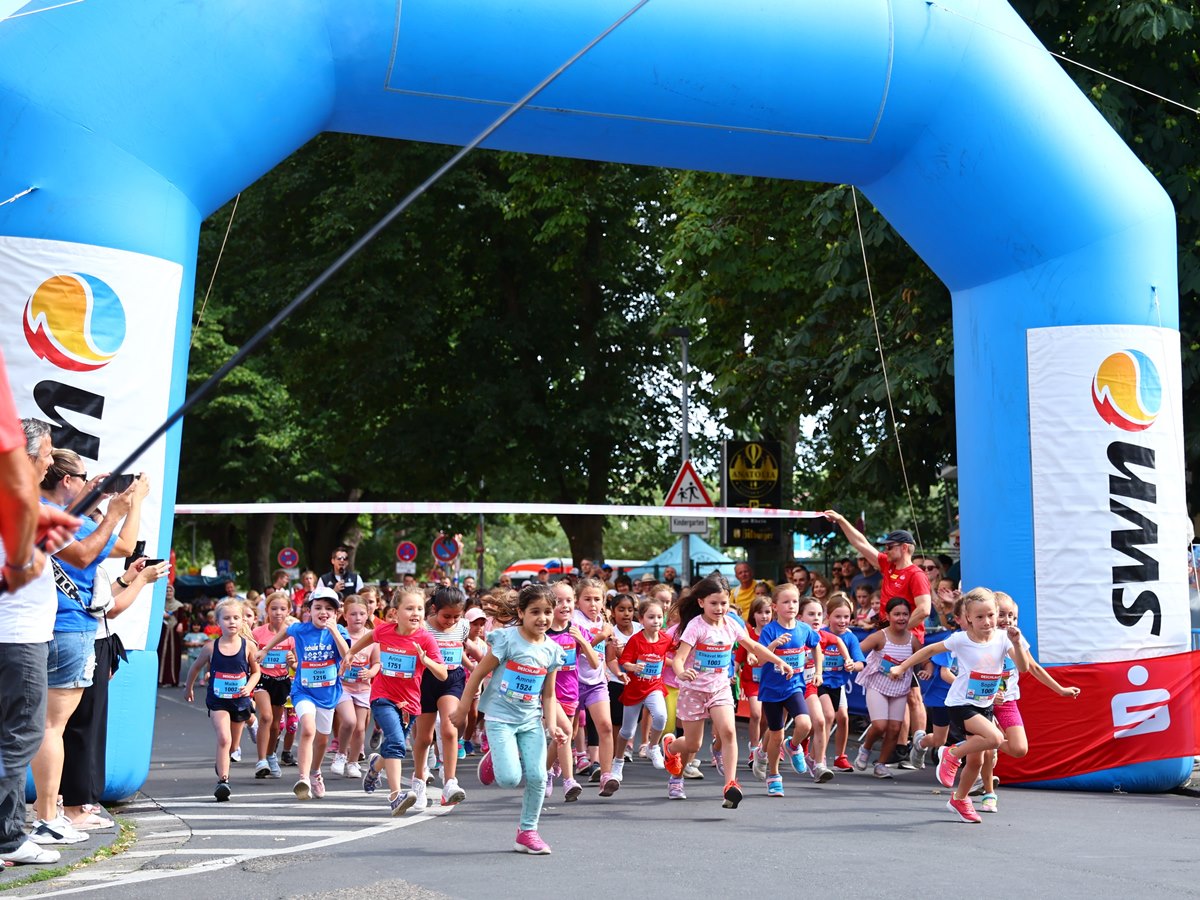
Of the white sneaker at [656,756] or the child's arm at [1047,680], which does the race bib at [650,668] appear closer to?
the white sneaker at [656,756]

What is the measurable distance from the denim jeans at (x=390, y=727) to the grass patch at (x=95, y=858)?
171 cm

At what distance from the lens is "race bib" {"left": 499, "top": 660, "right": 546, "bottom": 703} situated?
916 cm

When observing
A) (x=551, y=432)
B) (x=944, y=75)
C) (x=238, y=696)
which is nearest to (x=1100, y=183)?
(x=944, y=75)

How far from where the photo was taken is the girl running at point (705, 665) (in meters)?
11.2

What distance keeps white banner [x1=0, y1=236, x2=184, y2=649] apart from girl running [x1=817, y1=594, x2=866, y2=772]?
18.4ft

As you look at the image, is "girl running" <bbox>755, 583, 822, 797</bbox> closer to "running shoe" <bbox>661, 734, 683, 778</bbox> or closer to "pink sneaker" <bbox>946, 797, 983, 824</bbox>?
"running shoe" <bbox>661, 734, 683, 778</bbox>

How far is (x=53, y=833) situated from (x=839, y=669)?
6988 millimetres

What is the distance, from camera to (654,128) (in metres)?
11.8

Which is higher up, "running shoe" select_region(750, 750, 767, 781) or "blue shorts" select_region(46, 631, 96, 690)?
"blue shorts" select_region(46, 631, 96, 690)

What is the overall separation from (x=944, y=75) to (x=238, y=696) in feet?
23.2

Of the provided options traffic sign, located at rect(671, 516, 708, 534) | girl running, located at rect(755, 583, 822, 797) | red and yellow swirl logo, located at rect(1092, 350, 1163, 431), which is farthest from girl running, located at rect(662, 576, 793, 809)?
traffic sign, located at rect(671, 516, 708, 534)

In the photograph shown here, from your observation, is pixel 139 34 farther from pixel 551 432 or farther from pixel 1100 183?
pixel 551 432

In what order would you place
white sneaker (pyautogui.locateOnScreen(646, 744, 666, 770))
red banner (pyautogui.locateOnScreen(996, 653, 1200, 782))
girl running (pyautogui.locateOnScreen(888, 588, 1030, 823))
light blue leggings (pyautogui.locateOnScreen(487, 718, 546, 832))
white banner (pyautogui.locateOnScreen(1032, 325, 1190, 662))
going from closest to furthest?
1. light blue leggings (pyautogui.locateOnScreen(487, 718, 546, 832))
2. girl running (pyautogui.locateOnScreen(888, 588, 1030, 823))
3. red banner (pyautogui.locateOnScreen(996, 653, 1200, 782))
4. white banner (pyautogui.locateOnScreen(1032, 325, 1190, 662))
5. white sneaker (pyautogui.locateOnScreen(646, 744, 666, 770))

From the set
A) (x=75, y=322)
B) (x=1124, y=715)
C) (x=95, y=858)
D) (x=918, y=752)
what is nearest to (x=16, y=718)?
(x=95, y=858)
